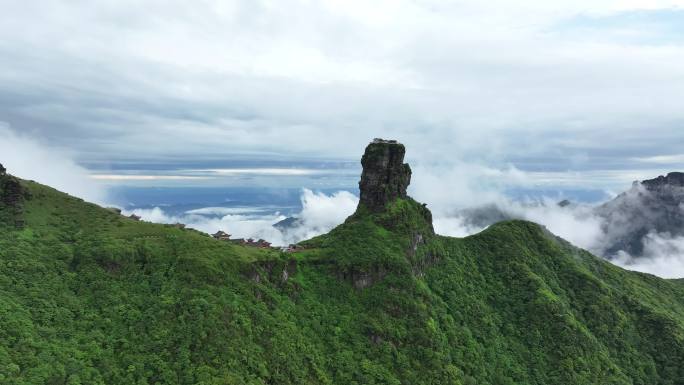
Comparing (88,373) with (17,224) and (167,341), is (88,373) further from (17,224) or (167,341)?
(17,224)

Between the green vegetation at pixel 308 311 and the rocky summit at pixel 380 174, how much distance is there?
519 cm

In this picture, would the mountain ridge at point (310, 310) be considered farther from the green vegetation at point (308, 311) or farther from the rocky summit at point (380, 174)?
the rocky summit at point (380, 174)

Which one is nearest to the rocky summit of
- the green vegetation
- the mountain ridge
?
the mountain ridge

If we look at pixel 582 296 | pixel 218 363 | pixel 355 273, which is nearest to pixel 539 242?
pixel 582 296

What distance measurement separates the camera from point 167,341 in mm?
88125

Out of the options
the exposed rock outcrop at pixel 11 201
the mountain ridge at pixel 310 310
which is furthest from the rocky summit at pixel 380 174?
the exposed rock outcrop at pixel 11 201

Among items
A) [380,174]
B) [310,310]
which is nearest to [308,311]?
[310,310]

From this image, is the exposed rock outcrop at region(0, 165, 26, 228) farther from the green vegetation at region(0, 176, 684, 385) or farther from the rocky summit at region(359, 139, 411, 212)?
the rocky summit at region(359, 139, 411, 212)

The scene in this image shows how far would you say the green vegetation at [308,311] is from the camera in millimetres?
84750

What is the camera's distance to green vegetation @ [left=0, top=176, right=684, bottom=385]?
84.8 meters

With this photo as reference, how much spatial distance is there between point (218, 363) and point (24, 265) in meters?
44.3

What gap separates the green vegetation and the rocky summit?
519 cm

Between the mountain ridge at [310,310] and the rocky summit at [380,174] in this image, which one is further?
the rocky summit at [380,174]

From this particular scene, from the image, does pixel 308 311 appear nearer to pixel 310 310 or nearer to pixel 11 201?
pixel 310 310
